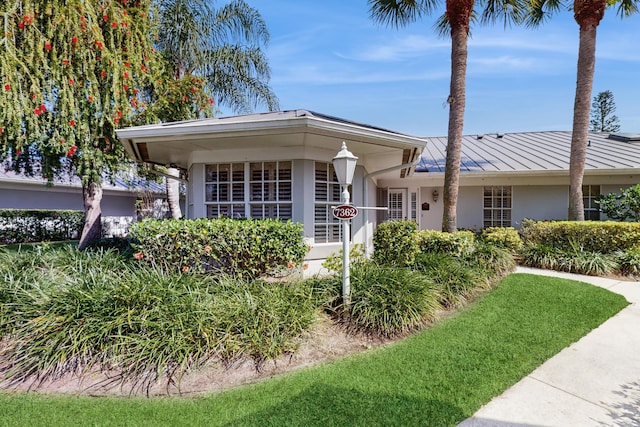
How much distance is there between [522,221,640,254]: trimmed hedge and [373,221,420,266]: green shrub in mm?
5248

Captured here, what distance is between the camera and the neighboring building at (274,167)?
20.9 feet

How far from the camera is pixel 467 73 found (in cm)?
905

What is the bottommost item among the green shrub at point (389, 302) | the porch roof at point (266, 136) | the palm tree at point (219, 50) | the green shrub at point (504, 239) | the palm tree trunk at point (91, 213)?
the green shrub at point (389, 302)

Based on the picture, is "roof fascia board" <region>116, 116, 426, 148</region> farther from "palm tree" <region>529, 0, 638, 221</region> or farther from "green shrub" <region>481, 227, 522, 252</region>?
"palm tree" <region>529, 0, 638, 221</region>

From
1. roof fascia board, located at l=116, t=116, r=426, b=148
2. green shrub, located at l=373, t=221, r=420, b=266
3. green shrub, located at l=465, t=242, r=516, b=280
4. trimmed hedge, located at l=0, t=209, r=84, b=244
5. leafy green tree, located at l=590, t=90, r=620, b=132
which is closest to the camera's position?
roof fascia board, located at l=116, t=116, r=426, b=148

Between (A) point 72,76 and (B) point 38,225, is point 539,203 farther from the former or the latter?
(B) point 38,225

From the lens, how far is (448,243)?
789cm

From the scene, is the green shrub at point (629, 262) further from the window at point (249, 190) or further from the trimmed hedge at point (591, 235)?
the window at point (249, 190)

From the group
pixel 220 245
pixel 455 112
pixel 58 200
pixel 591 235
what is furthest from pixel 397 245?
pixel 58 200

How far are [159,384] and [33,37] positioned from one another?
8.04m

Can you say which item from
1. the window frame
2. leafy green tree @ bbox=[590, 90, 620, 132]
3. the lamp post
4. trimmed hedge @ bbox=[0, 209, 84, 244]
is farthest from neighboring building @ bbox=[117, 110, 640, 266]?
leafy green tree @ bbox=[590, 90, 620, 132]

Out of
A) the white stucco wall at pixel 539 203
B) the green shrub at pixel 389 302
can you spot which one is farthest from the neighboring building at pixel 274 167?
the white stucco wall at pixel 539 203

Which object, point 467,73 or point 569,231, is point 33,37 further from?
point 569,231

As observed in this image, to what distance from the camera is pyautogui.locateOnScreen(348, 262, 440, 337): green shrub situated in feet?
15.1
